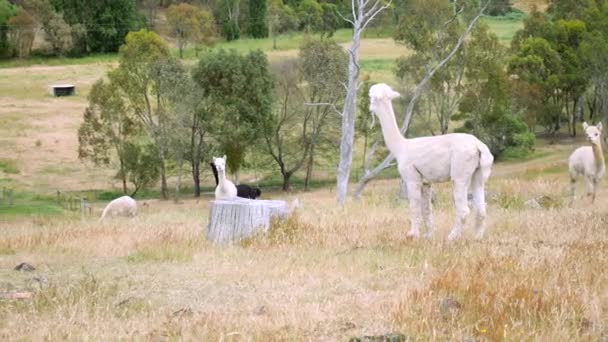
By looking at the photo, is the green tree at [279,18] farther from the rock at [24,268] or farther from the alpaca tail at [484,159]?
the rock at [24,268]

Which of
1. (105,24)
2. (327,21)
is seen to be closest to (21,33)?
(105,24)

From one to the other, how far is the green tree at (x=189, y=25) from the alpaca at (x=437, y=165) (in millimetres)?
85366

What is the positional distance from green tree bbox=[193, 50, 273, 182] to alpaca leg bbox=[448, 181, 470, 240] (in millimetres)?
40615

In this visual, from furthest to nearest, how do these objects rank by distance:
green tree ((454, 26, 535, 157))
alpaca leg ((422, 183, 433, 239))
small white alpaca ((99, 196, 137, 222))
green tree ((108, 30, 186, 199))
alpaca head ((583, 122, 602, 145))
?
green tree ((454, 26, 535, 157)), green tree ((108, 30, 186, 199)), small white alpaca ((99, 196, 137, 222)), alpaca head ((583, 122, 602, 145)), alpaca leg ((422, 183, 433, 239))

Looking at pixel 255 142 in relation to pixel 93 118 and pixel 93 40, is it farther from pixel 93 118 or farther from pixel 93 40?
pixel 93 40

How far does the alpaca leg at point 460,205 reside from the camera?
11297mm

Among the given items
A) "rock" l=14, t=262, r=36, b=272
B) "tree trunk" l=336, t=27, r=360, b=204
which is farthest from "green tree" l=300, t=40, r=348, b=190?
"rock" l=14, t=262, r=36, b=272

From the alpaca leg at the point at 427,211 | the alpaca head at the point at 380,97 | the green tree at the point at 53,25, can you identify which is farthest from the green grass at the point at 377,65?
the alpaca leg at the point at 427,211

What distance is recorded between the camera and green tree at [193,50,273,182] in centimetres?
5212

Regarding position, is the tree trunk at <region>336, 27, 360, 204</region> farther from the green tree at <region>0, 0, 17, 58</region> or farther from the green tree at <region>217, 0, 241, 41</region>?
the green tree at <region>217, 0, 241, 41</region>

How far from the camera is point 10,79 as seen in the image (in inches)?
3314

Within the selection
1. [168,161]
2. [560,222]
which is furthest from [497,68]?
[560,222]

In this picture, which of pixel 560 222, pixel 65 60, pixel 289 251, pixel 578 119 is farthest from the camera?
pixel 65 60

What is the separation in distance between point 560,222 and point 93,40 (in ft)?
304
